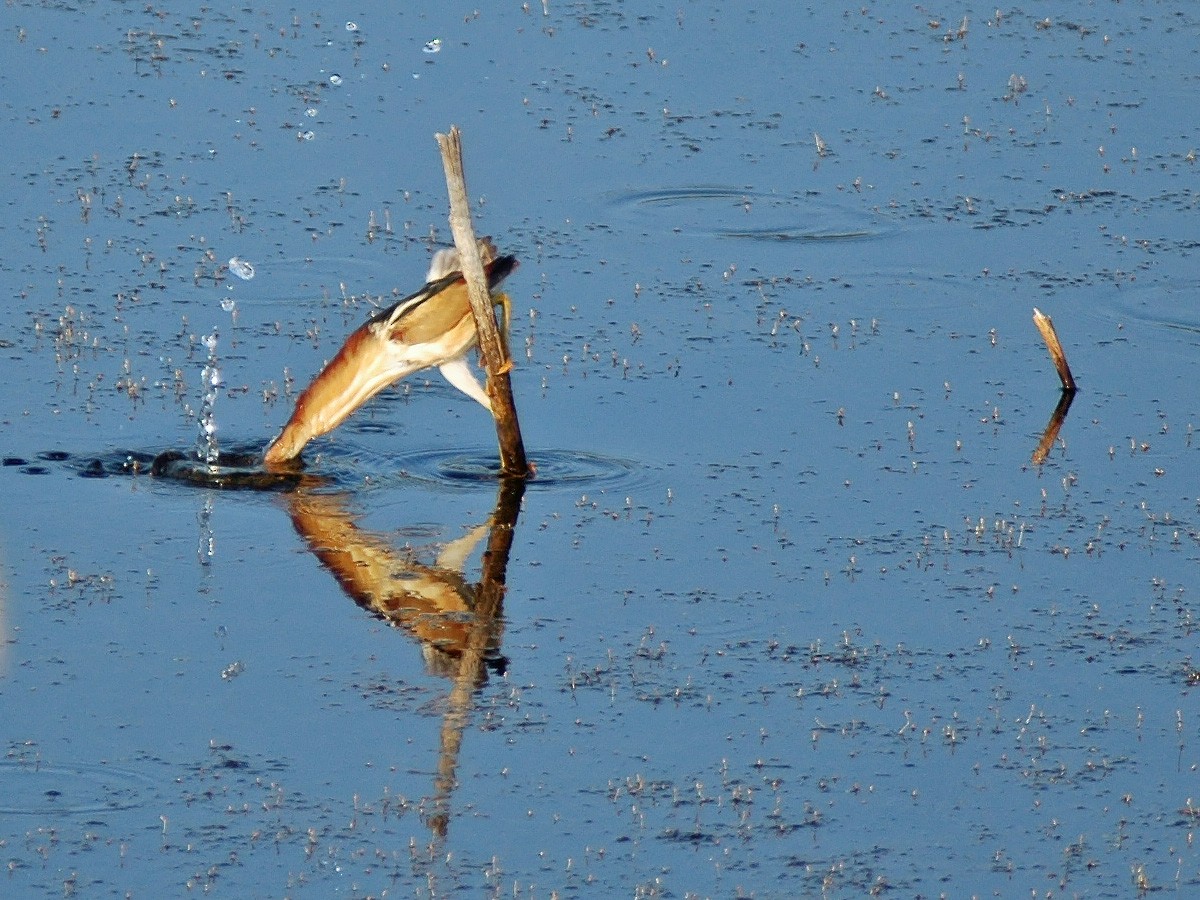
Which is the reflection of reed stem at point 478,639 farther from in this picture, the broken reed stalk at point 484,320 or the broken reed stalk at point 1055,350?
the broken reed stalk at point 1055,350

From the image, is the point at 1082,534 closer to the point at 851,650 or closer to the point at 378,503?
the point at 851,650

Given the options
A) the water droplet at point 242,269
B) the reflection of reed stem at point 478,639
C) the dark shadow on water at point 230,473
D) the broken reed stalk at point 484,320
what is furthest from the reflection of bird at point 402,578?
the water droplet at point 242,269

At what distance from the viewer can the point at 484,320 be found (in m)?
11.7

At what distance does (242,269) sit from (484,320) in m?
3.57

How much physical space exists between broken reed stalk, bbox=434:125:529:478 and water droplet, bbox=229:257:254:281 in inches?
108

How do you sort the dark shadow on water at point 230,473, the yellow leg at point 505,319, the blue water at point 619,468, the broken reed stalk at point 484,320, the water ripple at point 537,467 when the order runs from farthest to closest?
1. the water ripple at point 537,467
2. the dark shadow on water at point 230,473
3. the yellow leg at point 505,319
4. the broken reed stalk at point 484,320
5. the blue water at point 619,468

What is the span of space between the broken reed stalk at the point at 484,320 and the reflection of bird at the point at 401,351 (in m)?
0.12

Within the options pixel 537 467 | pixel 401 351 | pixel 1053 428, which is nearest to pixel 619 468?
pixel 537 467

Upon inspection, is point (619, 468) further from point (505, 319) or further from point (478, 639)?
point (478, 639)

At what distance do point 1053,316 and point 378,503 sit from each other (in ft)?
18.8

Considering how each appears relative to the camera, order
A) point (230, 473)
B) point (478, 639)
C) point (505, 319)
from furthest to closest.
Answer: point (230, 473), point (505, 319), point (478, 639)

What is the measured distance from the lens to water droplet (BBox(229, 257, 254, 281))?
14.2 meters

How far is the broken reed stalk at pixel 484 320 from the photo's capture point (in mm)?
11547

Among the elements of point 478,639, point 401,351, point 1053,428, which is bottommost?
point 1053,428
